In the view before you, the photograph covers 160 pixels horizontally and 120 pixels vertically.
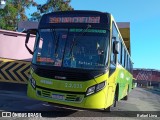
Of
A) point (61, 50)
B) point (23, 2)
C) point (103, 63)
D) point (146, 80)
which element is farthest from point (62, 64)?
point (146, 80)

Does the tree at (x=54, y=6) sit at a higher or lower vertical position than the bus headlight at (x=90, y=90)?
higher

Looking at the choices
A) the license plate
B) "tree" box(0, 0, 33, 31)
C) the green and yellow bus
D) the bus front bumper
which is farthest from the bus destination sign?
"tree" box(0, 0, 33, 31)

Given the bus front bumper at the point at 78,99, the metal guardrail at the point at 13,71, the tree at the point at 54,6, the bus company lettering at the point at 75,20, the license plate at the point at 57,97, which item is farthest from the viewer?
the tree at the point at 54,6

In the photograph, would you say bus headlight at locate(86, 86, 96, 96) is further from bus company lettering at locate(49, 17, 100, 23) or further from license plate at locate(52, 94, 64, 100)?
bus company lettering at locate(49, 17, 100, 23)

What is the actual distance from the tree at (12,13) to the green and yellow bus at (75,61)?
33.8 meters

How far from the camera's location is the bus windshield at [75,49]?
31.6 feet

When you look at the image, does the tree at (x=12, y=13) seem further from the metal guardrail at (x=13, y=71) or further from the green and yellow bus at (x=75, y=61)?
the green and yellow bus at (x=75, y=61)

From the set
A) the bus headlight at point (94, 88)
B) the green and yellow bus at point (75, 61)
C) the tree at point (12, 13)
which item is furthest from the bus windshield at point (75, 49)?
the tree at point (12, 13)

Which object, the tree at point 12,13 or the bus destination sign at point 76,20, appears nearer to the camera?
the bus destination sign at point 76,20

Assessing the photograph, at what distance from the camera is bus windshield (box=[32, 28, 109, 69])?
9.62m

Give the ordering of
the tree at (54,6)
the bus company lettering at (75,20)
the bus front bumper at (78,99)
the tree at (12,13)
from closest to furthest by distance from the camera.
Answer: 1. the bus front bumper at (78,99)
2. the bus company lettering at (75,20)
3. the tree at (12,13)
4. the tree at (54,6)

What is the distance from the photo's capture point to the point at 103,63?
9.67 meters

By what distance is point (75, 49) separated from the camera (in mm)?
9758

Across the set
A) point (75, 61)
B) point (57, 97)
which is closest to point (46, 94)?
point (57, 97)
